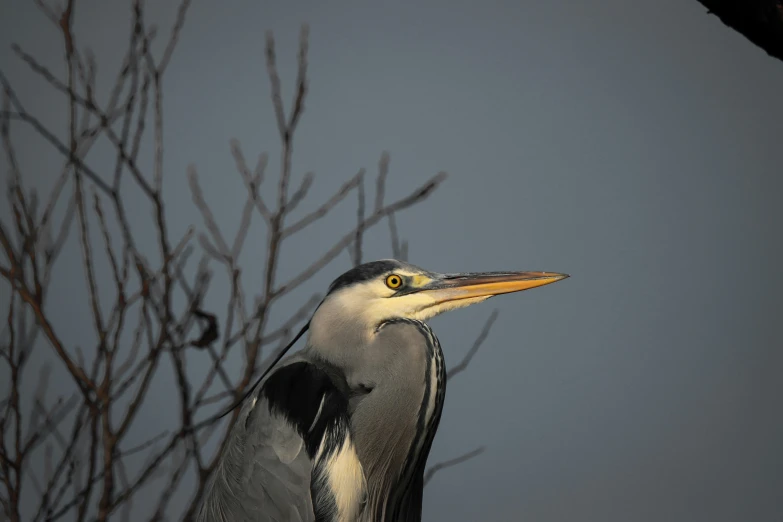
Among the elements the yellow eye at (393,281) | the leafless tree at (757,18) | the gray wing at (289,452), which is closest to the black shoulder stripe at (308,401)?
the gray wing at (289,452)

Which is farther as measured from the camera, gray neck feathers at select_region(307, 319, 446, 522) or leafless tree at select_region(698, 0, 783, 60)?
gray neck feathers at select_region(307, 319, 446, 522)

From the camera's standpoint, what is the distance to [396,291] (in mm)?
1349

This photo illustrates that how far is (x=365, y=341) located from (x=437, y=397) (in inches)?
6.6

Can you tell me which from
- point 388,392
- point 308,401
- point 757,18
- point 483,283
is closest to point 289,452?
point 308,401

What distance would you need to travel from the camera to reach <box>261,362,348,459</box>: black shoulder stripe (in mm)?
1266

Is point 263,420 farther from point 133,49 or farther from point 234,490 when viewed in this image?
point 133,49

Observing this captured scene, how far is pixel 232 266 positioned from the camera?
1.47m

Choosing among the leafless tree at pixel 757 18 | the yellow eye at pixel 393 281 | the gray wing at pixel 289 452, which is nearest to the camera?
the leafless tree at pixel 757 18

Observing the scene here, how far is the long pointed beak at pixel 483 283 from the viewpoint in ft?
4.35

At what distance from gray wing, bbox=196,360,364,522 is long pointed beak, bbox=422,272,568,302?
255 millimetres

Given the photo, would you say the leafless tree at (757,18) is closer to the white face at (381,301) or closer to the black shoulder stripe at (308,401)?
the white face at (381,301)

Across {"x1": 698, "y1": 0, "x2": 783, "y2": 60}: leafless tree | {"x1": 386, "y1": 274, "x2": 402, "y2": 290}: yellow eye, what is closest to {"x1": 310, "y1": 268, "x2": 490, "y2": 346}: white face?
{"x1": 386, "y1": 274, "x2": 402, "y2": 290}: yellow eye

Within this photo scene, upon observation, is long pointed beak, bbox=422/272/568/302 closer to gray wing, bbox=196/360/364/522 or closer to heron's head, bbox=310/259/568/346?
heron's head, bbox=310/259/568/346

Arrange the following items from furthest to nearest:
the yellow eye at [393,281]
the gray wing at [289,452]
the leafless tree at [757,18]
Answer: the yellow eye at [393,281] < the gray wing at [289,452] < the leafless tree at [757,18]
